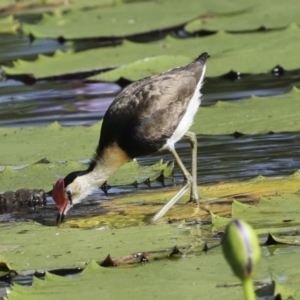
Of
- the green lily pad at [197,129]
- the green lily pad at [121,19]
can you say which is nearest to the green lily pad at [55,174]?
the green lily pad at [197,129]

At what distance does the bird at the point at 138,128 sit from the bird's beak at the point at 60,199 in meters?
0.09

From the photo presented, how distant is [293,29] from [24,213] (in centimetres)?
492

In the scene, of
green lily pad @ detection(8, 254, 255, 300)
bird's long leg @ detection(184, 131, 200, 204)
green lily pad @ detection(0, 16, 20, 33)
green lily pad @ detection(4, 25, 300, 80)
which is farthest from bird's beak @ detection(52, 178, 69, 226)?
green lily pad @ detection(0, 16, 20, 33)

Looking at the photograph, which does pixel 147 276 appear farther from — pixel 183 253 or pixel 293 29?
pixel 293 29

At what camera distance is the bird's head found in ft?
20.6

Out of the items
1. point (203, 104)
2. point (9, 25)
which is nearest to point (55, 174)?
point (203, 104)

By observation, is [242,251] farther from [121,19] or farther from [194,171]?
[121,19]

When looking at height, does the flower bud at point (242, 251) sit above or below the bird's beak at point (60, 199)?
above

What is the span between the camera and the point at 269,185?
20.2 ft

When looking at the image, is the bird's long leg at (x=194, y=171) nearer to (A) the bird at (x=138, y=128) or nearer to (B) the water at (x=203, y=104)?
(A) the bird at (x=138, y=128)

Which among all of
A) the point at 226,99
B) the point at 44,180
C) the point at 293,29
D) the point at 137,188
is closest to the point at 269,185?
the point at 137,188

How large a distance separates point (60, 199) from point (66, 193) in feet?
0.26

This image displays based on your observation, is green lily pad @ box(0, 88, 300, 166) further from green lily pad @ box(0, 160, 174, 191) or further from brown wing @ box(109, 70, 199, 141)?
brown wing @ box(109, 70, 199, 141)

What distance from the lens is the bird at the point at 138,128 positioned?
6.74 m
